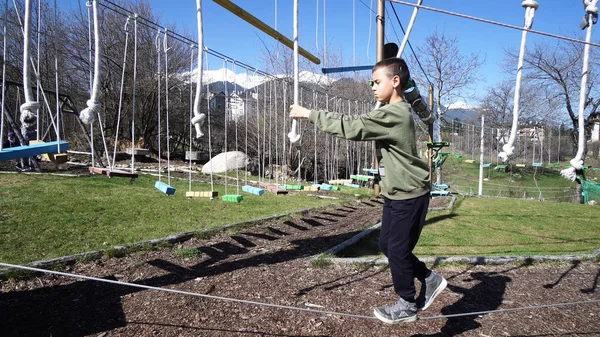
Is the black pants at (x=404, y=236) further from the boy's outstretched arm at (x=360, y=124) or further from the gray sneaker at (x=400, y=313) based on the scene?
the boy's outstretched arm at (x=360, y=124)

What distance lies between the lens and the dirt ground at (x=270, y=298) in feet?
9.02

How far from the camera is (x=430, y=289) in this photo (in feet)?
9.24

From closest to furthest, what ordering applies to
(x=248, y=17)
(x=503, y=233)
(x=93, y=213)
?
(x=248, y=17) < (x=93, y=213) < (x=503, y=233)

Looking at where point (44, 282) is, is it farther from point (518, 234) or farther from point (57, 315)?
point (518, 234)

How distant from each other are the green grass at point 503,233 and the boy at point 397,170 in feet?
8.20

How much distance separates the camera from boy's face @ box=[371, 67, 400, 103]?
2650 mm

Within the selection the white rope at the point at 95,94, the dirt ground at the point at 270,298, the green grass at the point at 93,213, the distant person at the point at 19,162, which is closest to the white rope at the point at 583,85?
the dirt ground at the point at 270,298

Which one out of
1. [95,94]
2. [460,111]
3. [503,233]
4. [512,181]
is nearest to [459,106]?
[460,111]

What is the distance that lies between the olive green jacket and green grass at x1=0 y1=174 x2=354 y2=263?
136 inches

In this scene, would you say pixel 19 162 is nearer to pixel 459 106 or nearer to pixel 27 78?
Answer: pixel 27 78

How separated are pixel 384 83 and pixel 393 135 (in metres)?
0.38

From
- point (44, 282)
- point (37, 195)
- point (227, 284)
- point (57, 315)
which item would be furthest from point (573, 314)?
point (37, 195)

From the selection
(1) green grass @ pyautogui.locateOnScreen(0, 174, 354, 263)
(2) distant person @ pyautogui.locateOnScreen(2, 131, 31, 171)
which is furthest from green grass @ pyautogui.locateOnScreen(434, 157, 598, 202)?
(2) distant person @ pyautogui.locateOnScreen(2, 131, 31, 171)

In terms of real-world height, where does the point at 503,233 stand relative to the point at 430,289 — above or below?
below
